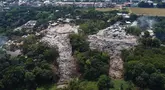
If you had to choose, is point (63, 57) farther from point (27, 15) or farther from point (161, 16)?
point (161, 16)

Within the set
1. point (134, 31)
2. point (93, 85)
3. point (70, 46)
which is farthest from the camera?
point (134, 31)

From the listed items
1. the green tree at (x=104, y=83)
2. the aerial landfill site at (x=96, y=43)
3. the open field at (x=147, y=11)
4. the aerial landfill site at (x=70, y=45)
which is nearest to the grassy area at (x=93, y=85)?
the green tree at (x=104, y=83)

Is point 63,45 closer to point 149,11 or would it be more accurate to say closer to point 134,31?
point 134,31

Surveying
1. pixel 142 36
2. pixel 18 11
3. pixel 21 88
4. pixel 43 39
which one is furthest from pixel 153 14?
pixel 21 88

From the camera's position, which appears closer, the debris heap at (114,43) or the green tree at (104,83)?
the green tree at (104,83)

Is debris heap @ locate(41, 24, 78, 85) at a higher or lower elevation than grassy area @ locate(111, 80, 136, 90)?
higher

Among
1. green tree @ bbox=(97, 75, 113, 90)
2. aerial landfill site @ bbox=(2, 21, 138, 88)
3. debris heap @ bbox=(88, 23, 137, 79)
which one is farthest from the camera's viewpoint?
debris heap @ bbox=(88, 23, 137, 79)

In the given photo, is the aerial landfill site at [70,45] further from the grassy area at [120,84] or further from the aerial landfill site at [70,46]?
the grassy area at [120,84]

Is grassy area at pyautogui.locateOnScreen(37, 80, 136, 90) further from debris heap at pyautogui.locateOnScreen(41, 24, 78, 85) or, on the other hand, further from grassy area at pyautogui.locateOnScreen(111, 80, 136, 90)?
debris heap at pyautogui.locateOnScreen(41, 24, 78, 85)

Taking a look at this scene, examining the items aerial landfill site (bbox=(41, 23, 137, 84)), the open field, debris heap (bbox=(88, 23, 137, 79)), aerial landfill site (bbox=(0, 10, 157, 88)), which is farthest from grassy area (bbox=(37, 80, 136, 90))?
the open field

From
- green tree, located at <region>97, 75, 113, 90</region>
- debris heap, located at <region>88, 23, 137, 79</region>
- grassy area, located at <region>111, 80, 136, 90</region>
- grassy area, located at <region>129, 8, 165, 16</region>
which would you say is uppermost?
grassy area, located at <region>129, 8, 165, 16</region>

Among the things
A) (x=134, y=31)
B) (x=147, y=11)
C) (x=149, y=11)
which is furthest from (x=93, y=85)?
(x=149, y=11)

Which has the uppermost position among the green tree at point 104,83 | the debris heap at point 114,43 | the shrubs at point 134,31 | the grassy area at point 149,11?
the grassy area at point 149,11
